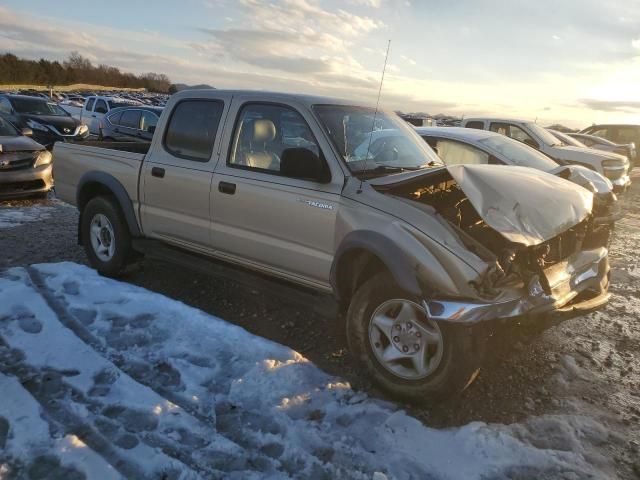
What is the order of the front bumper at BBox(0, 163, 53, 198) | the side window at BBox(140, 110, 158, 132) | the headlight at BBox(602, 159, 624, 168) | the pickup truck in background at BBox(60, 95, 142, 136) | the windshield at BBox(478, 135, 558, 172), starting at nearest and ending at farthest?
the windshield at BBox(478, 135, 558, 172) → the front bumper at BBox(0, 163, 53, 198) → the headlight at BBox(602, 159, 624, 168) → the side window at BBox(140, 110, 158, 132) → the pickup truck in background at BBox(60, 95, 142, 136)

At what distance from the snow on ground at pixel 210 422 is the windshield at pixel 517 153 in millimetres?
4743

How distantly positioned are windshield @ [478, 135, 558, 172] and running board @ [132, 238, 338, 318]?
14.4ft

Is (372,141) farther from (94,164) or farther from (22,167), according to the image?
(22,167)

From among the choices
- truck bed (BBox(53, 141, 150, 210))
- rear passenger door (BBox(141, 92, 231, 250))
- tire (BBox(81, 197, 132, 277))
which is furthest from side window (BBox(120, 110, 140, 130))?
rear passenger door (BBox(141, 92, 231, 250))

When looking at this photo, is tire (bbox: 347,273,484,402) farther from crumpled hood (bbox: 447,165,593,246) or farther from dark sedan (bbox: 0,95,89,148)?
dark sedan (bbox: 0,95,89,148)

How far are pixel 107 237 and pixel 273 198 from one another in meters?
2.44

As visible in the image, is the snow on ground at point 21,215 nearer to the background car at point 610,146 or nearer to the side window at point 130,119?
the side window at point 130,119

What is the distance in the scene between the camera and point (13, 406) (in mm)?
2988

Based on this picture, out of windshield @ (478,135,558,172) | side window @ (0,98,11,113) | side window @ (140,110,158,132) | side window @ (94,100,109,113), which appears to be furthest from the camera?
side window @ (94,100,109,113)

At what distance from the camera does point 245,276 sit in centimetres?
421

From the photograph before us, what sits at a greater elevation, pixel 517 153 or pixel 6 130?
pixel 517 153

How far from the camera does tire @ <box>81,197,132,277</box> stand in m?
5.18

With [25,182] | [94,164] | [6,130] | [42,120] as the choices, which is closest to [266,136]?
[94,164]

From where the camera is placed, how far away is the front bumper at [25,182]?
8609 millimetres
